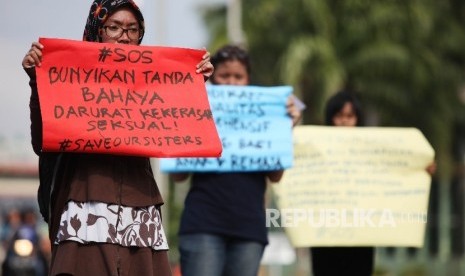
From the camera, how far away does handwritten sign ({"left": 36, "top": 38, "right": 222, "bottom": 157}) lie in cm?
531

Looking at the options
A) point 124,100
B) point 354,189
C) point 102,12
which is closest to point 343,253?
point 354,189

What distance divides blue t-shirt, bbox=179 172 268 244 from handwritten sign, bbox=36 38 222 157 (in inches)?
60.5

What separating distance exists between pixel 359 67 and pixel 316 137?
765 inches

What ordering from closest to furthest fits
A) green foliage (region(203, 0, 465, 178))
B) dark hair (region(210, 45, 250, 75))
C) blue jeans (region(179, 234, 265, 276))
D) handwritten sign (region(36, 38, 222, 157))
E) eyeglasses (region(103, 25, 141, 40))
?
handwritten sign (region(36, 38, 222, 157)), eyeglasses (region(103, 25, 141, 40)), blue jeans (region(179, 234, 265, 276)), dark hair (region(210, 45, 250, 75)), green foliage (region(203, 0, 465, 178))

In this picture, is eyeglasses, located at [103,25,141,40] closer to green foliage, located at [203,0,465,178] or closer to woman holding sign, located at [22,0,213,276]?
woman holding sign, located at [22,0,213,276]

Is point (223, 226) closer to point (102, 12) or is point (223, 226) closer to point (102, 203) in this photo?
point (102, 203)

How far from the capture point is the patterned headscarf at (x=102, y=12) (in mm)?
5312

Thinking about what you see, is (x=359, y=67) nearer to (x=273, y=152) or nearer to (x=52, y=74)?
(x=273, y=152)

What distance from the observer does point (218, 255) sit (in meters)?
7.04

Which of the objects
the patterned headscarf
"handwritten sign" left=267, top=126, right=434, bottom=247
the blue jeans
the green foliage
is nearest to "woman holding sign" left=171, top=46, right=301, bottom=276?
the blue jeans

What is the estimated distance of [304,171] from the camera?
8055 millimetres

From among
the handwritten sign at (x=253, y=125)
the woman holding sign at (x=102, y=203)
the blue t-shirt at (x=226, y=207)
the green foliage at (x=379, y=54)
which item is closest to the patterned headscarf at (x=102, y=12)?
the woman holding sign at (x=102, y=203)

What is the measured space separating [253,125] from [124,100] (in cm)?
222

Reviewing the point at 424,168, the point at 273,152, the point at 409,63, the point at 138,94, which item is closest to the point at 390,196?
the point at 424,168
